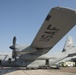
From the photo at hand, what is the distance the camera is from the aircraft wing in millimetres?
19869

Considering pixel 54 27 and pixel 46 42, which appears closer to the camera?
pixel 54 27

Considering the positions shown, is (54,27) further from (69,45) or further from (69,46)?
(69,45)

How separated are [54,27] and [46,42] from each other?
302 inches

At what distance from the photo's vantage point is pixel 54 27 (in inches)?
968

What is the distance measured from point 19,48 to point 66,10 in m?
15.1

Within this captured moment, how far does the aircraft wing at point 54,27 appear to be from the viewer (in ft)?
65.2

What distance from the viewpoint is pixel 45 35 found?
2806cm

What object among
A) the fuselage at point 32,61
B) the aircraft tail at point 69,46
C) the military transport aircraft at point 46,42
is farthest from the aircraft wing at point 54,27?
the aircraft tail at point 69,46

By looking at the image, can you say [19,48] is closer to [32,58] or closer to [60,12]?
[32,58]

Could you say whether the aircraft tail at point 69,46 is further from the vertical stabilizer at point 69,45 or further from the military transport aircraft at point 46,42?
the military transport aircraft at point 46,42

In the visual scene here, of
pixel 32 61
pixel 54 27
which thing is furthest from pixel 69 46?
pixel 54 27

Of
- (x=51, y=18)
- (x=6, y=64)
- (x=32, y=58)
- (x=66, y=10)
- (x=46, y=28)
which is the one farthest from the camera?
(x=6, y=64)

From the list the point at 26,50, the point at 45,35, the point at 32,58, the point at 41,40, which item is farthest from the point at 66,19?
the point at 32,58

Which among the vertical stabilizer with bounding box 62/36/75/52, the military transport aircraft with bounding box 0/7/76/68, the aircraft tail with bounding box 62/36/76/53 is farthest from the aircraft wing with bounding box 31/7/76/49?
the vertical stabilizer with bounding box 62/36/75/52
